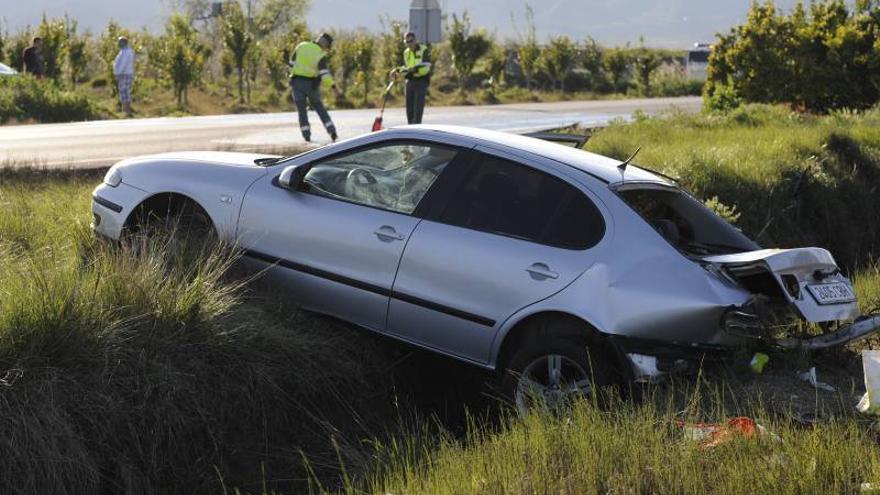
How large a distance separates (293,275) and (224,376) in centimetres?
107

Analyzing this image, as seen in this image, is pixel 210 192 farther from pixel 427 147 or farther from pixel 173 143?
pixel 173 143

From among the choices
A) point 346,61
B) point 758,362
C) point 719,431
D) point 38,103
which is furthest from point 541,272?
point 346,61

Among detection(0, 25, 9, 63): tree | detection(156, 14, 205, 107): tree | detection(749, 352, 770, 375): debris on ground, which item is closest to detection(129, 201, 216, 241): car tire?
detection(749, 352, 770, 375): debris on ground

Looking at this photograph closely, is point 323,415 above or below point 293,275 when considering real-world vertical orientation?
below

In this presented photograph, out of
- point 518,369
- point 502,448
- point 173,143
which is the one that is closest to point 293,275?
point 518,369

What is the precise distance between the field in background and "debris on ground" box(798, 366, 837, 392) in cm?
5

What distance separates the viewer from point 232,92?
39.9 m

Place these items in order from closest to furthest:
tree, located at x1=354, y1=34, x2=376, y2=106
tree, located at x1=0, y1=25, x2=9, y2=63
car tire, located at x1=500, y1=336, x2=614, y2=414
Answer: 1. car tire, located at x1=500, y1=336, x2=614, y2=414
2. tree, located at x1=0, y1=25, x2=9, y2=63
3. tree, located at x1=354, y1=34, x2=376, y2=106

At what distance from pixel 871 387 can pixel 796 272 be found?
3.07 feet

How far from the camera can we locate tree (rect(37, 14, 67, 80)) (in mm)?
32188

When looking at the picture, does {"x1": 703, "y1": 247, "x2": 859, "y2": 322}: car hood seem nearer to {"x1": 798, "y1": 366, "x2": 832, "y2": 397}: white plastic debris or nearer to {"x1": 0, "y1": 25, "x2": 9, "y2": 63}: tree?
{"x1": 798, "y1": 366, "x2": 832, "y2": 397}: white plastic debris

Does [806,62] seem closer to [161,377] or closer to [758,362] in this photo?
[758,362]

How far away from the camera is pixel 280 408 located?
6.64 m

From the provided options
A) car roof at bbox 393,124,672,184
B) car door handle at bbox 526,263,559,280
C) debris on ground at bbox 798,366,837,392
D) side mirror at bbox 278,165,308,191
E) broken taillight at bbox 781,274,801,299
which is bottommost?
debris on ground at bbox 798,366,837,392
